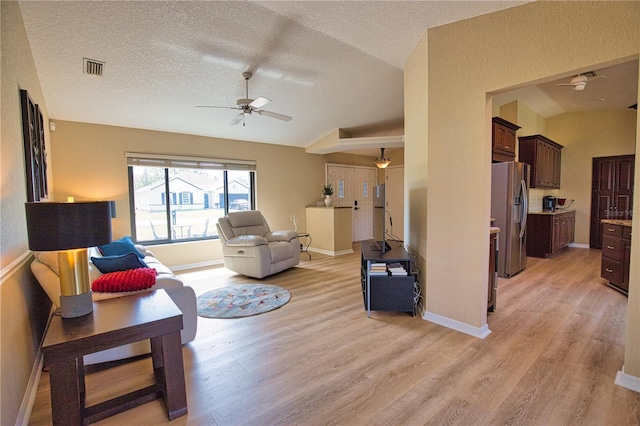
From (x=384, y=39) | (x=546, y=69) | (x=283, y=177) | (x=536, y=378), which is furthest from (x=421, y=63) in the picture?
(x=283, y=177)

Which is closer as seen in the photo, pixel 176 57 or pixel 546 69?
pixel 546 69

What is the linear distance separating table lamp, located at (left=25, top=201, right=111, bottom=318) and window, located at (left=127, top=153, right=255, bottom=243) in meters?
3.31

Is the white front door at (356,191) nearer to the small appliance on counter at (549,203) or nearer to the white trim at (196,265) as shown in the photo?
the white trim at (196,265)

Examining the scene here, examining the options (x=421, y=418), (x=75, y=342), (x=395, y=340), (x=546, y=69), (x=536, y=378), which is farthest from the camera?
(x=395, y=340)

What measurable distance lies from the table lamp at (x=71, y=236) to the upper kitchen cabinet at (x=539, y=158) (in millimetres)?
6512

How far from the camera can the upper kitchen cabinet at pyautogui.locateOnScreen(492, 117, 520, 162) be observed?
432 centimetres

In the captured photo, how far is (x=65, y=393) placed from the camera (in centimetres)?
139

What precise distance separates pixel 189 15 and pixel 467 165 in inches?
108

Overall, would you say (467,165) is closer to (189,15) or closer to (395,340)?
(395,340)

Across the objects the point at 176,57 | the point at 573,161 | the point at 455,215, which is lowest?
the point at 455,215

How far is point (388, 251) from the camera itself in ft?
10.3

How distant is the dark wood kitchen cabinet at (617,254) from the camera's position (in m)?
3.34

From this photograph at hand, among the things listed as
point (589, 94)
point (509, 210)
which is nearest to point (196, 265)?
point (509, 210)

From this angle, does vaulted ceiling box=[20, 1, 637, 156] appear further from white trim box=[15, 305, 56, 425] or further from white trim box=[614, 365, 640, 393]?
white trim box=[614, 365, 640, 393]
